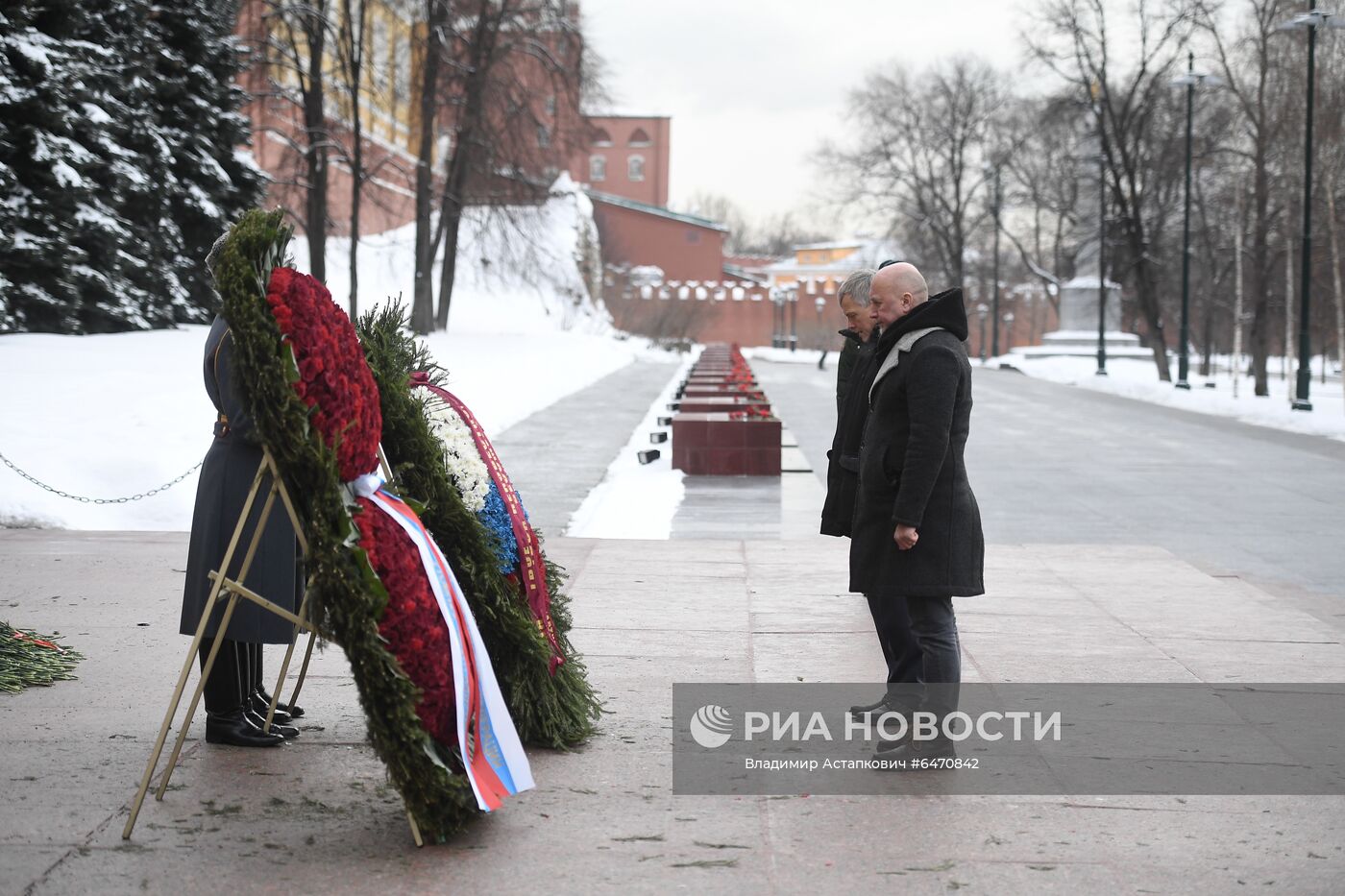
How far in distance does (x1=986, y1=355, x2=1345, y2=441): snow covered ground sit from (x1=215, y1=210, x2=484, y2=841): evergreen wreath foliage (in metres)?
19.4

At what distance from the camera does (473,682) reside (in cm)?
423

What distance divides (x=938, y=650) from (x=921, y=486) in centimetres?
59

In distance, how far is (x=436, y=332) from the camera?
3766 cm

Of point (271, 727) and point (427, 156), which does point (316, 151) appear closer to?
point (427, 156)

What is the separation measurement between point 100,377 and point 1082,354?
40346mm

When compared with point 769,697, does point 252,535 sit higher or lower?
higher

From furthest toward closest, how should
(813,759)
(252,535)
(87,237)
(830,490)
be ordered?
(87,237) < (830,490) < (813,759) < (252,535)

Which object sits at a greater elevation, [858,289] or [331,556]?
[858,289]

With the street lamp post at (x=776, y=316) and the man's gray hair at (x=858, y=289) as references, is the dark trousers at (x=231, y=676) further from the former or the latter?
the street lamp post at (x=776, y=316)

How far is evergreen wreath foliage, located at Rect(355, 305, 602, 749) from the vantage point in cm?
469

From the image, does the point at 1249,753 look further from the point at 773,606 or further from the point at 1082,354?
the point at 1082,354

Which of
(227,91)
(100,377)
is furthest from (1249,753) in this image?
(227,91)

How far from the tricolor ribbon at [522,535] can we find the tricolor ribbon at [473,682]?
23.5 inches

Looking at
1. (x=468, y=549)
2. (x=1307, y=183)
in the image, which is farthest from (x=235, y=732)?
(x=1307, y=183)
